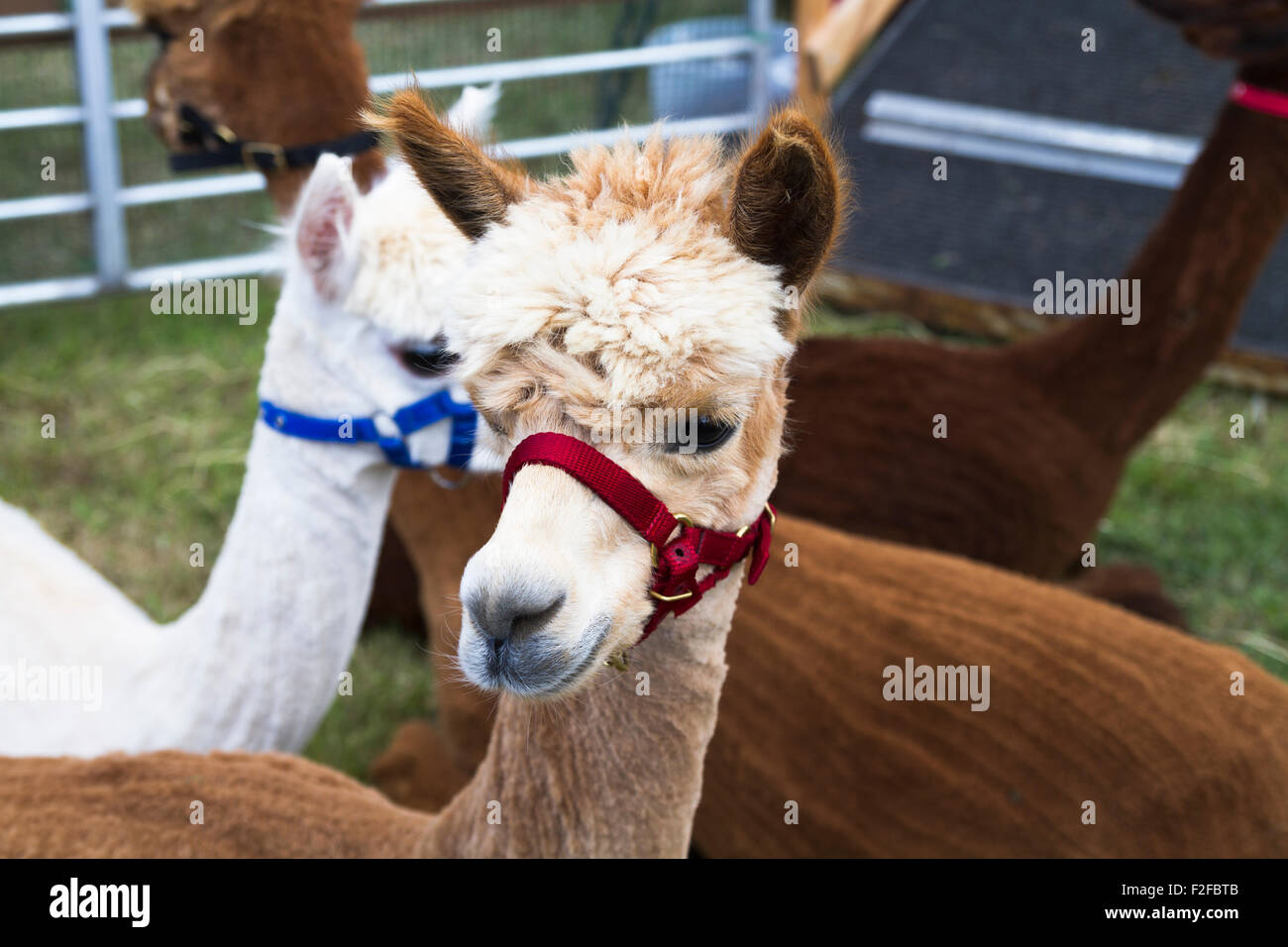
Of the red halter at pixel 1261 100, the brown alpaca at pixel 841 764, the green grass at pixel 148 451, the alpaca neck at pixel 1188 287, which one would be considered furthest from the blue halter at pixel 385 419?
the red halter at pixel 1261 100

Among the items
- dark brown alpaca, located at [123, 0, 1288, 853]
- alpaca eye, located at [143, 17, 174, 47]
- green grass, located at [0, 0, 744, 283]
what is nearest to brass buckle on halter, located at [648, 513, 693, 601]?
dark brown alpaca, located at [123, 0, 1288, 853]

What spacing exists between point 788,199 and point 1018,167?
527 cm

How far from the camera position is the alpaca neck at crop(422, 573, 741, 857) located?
1610mm

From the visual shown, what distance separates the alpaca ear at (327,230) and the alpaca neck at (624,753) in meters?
0.91

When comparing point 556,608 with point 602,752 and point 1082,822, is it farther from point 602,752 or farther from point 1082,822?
point 1082,822

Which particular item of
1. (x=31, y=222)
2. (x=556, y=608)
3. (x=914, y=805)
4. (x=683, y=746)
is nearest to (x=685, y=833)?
(x=683, y=746)

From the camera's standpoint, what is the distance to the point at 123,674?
A: 2436mm

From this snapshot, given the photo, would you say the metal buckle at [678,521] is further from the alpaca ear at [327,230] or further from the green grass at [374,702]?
the green grass at [374,702]

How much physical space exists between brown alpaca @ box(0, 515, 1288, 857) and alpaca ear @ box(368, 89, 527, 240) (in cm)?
65

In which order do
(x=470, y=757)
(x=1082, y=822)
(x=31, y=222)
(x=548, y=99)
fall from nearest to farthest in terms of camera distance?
(x=1082, y=822) < (x=470, y=757) < (x=31, y=222) < (x=548, y=99)

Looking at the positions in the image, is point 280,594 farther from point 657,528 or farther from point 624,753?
point 657,528

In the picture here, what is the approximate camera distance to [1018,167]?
6.15m

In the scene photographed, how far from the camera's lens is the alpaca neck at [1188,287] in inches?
131

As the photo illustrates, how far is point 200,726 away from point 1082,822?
168 cm
